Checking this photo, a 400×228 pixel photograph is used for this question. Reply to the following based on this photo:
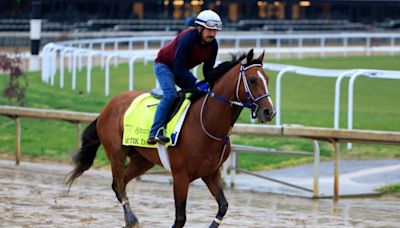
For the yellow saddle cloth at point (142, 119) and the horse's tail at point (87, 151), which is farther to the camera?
the horse's tail at point (87, 151)

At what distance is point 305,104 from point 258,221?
10.3 m

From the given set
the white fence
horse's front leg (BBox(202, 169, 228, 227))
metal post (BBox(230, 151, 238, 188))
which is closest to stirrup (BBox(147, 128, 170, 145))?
horse's front leg (BBox(202, 169, 228, 227))

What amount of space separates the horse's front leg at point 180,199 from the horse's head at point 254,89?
30.4 inches

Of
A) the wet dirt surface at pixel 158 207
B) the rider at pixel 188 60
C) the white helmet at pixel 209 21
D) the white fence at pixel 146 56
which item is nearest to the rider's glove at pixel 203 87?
the rider at pixel 188 60

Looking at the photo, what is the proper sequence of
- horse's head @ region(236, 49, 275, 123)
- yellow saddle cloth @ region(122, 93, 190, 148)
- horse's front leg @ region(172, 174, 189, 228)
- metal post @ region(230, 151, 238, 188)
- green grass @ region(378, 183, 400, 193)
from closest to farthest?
horse's head @ region(236, 49, 275, 123) < horse's front leg @ region(172, 174, 189, 228) < yellow saddle cloth @ region(122, 93, 190, 148) < green grass @ region(378, 183, 400, 193) < metal post @ region(230, 151, 238, 188)

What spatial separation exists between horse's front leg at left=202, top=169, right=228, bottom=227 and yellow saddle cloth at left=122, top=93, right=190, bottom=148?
44 centimetres

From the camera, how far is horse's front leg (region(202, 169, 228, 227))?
29.2 ft

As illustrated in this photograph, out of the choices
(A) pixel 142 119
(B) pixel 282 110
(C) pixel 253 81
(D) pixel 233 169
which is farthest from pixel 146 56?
(C) pixel 253 81

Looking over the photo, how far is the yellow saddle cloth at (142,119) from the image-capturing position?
9.12 meters

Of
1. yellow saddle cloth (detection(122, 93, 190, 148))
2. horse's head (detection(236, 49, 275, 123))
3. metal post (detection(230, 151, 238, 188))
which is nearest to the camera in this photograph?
horse's head (detection(236, 49, 275, 123))

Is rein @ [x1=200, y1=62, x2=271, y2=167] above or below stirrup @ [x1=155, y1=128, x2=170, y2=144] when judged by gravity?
above

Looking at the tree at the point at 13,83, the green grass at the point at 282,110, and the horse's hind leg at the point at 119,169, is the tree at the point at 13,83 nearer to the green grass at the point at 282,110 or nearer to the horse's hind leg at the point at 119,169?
the green grass at the point at 282,110

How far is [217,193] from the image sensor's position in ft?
29.7

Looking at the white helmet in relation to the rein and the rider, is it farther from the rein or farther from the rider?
the rein
